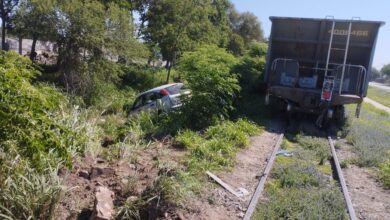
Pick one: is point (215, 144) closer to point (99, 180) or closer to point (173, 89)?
point (99, 180)

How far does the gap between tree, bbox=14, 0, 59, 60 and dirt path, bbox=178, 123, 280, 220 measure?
10.6 metres

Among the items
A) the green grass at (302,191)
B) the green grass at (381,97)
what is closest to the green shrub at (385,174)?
the green grass at (302,191)

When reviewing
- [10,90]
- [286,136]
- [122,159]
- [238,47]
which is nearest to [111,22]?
[286,136]

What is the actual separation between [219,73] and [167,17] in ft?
43.2

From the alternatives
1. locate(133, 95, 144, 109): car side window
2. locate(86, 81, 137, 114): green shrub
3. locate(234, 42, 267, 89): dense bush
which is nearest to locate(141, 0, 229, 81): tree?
locate(86, 81, 137, 114): green shrub

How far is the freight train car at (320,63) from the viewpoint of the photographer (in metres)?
11.6

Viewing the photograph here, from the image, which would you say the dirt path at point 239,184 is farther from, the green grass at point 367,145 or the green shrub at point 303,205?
the green grass at point 367,145

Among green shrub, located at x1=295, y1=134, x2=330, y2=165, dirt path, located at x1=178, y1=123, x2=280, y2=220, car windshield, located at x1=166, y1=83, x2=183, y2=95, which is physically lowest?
dirt path, located at x1=178, y1=123, x2=280, y2=220

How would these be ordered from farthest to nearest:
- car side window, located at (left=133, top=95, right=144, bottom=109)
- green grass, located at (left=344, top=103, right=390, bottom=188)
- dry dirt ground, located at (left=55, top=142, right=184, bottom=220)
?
car side window, located at (left=133, top=95, right=144, bottom=109) < green grass, located at (left=344, top=103, right=390, bottom=188) < dry dirt ground, located at (left=55, top=142, right=184, bottom=220)

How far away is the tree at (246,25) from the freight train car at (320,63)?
41.6m

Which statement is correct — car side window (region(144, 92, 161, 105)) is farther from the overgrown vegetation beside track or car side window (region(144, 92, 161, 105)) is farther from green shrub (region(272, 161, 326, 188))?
green shrub (region(272, 161, 326, 188))

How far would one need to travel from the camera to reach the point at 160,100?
1278cm

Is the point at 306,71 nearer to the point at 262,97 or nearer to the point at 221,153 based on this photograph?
the point at 262,97

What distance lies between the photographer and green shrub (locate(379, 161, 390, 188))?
291 inches
